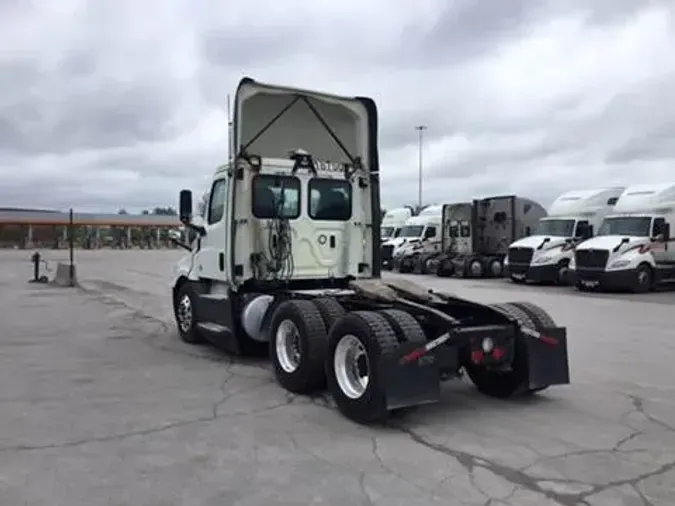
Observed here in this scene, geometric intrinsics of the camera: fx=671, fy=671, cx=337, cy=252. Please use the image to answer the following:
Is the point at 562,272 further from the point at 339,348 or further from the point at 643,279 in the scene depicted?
the point at 339,348

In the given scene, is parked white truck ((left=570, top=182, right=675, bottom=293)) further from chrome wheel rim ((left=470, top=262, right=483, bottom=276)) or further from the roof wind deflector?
the roof wind deflector

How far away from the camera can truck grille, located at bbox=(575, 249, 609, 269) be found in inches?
816

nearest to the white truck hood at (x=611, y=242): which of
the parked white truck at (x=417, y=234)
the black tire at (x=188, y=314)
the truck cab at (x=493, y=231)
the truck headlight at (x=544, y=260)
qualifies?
the truck headlight at (x=544, y=260)

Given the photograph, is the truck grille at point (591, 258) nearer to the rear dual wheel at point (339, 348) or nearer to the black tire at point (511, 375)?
the black tire at point (511, 375)

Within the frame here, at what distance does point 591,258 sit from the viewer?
21.1 meters

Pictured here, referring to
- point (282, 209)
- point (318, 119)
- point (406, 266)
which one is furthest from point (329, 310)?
point (406, 266)

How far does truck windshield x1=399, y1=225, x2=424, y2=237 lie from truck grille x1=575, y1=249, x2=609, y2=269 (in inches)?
521

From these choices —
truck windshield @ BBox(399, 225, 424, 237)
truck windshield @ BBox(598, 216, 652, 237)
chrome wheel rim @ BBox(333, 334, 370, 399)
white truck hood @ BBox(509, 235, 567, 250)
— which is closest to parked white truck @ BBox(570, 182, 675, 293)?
truck windshield @ BBox(598, 216, 652, 237)

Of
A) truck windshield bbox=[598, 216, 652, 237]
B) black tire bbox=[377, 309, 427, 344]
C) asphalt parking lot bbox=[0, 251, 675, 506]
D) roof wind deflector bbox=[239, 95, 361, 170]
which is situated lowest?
asphalt parking lot bbox=[0, 251, 675, 506]

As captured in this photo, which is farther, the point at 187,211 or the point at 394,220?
the point at 394,220

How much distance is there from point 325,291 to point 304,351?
5.94ft

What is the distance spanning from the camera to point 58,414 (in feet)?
20.4

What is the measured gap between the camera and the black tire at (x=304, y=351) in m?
6.78

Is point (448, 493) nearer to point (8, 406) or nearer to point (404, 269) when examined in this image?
point (8, 406)
